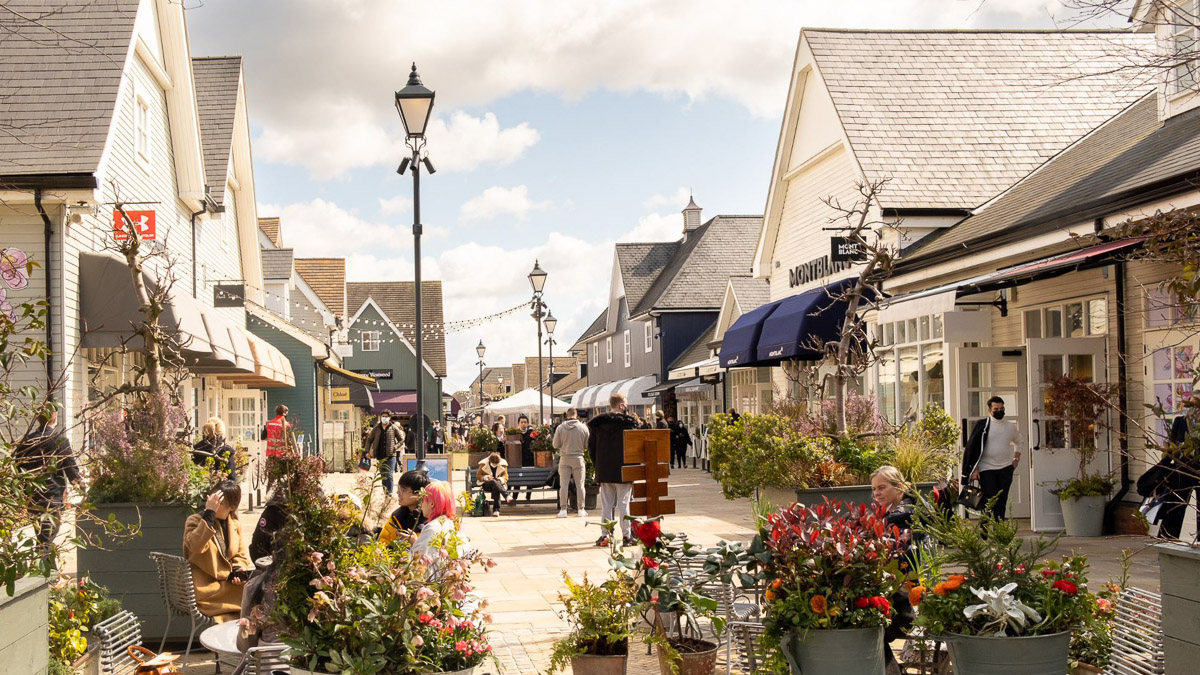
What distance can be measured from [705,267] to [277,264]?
17235 mm

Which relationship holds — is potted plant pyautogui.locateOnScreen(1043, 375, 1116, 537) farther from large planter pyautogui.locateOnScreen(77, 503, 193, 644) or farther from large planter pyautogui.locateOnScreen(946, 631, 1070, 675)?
large planter pyautogui.locateOnScreen(77, 503, 193, 644)

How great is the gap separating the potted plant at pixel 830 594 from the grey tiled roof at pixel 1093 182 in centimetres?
701

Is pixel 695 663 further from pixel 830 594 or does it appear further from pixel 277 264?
pixel 277 264

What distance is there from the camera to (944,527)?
595 cm

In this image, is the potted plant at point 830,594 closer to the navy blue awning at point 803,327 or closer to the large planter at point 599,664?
the large planter at point 599,664

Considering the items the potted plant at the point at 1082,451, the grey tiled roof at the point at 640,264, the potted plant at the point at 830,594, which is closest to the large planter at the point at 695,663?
the potted plant at the point at 830,594

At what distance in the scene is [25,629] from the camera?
4.97m

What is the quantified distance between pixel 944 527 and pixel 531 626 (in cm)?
443

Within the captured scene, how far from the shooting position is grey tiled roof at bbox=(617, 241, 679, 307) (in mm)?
51594

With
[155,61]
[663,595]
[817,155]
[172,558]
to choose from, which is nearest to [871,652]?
[663,595]

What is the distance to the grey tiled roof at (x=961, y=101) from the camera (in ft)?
66.7

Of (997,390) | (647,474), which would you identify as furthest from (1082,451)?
(647,474)

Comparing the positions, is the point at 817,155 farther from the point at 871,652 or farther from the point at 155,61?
the point at 871,652

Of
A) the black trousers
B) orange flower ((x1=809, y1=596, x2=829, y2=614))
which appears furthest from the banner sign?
orange flower ((x1=809, y1=596, x2=829, y2=614))
